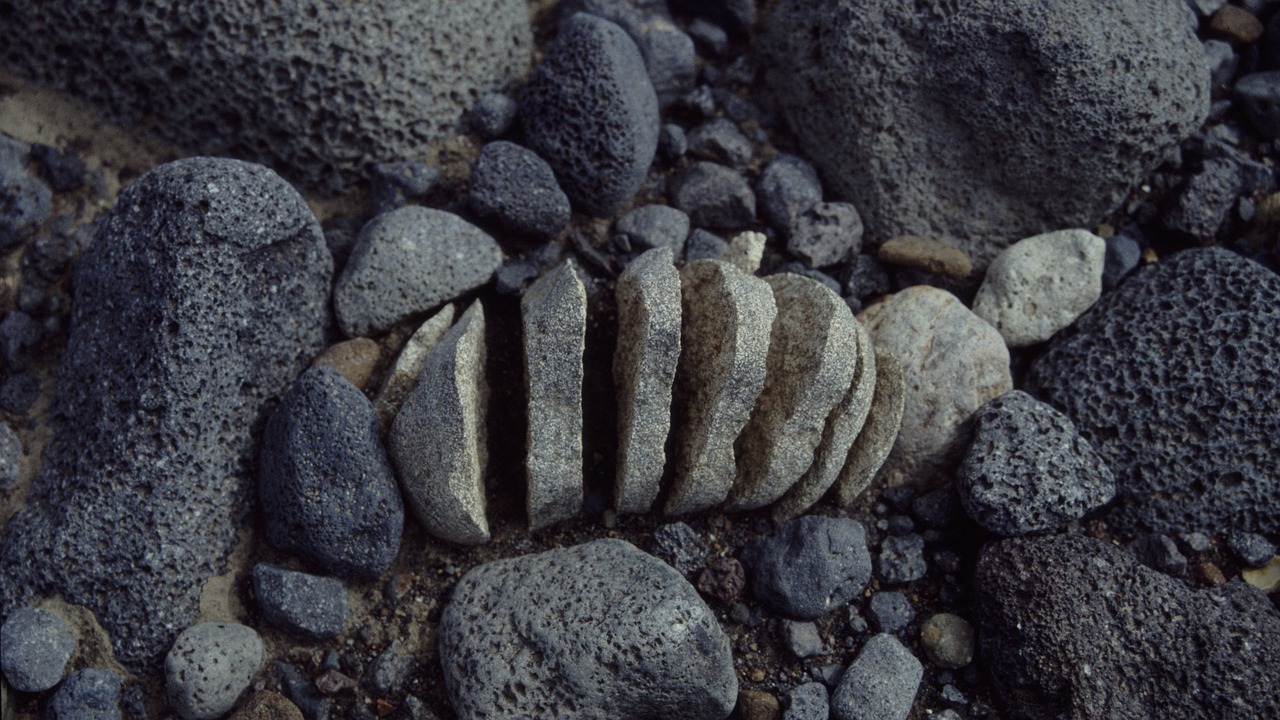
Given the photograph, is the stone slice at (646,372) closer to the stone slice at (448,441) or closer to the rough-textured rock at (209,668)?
the stone slice at (448,441)

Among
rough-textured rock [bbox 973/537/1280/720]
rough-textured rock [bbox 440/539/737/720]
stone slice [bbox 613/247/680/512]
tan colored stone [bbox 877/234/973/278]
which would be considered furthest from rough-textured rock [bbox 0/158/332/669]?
rough-textured rock [bbox 973/537/1280/720]

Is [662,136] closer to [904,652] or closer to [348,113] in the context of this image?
[348,113]

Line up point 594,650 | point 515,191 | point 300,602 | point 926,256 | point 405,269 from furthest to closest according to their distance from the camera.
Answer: point 926,256, point 515,191, point 405,269, point 300,602, point 594,650

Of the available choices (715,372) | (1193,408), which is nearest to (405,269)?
(715,372)

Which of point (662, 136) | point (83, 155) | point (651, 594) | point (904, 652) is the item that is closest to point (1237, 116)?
point (662, 136)

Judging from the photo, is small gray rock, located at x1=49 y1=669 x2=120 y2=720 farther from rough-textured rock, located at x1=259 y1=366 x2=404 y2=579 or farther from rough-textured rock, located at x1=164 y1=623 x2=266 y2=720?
rough-textured rock, located at x1=259 y1=366 x2=404 y2=579

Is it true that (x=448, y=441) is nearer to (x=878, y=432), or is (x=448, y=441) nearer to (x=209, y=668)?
(x=209, y=668)
